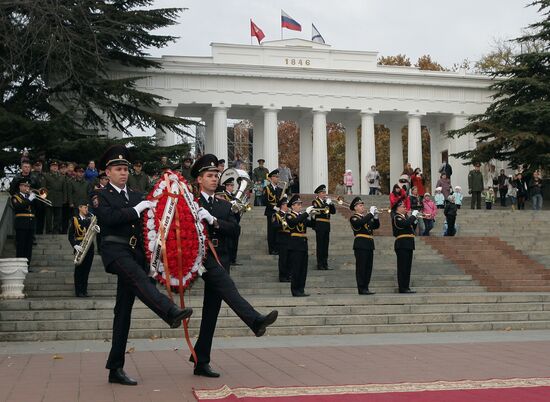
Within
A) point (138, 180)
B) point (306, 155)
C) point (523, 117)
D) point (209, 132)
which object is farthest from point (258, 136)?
point (138, 180)

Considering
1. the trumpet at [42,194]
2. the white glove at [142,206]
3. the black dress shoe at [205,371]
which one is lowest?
the black dress shoe at [205,371]

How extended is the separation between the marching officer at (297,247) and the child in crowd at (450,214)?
28.8 feet

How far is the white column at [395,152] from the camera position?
49875 millimetres

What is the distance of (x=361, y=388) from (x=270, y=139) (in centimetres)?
3861

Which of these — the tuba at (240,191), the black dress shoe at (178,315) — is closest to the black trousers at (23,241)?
the tuba at (240,191)

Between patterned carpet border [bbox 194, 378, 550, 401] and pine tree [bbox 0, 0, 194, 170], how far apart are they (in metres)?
16.5

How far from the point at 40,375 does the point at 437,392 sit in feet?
13.9

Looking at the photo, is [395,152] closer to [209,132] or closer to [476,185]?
[209,132]

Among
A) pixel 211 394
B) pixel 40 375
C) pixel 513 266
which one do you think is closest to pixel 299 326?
pixel 40 375

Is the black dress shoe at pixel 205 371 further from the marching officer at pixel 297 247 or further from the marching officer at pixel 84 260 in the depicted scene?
the marching officer at pixel 297 247

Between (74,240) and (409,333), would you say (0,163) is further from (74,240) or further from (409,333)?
(409,333)

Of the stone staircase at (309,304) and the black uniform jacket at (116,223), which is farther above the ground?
the black uniform jacket at (116,223)

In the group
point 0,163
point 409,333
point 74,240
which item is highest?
point 0,163

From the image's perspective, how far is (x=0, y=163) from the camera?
28.5m
